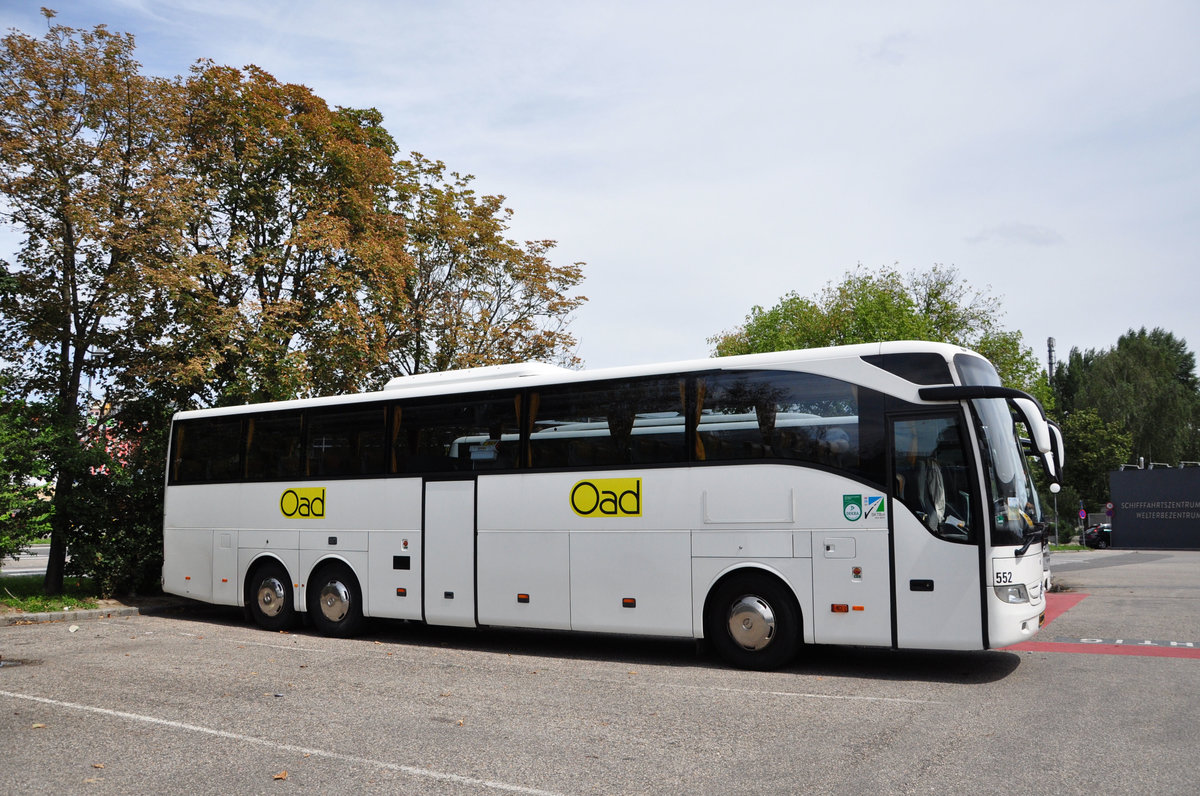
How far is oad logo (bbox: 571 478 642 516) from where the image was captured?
10914mm

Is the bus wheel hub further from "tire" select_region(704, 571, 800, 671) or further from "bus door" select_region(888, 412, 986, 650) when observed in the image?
"bus door" select_region(888, 412, 986, 650)

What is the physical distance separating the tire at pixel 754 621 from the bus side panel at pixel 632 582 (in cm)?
40

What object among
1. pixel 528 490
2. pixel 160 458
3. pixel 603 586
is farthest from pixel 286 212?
pixel 603 586

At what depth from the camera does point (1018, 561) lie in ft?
30.2

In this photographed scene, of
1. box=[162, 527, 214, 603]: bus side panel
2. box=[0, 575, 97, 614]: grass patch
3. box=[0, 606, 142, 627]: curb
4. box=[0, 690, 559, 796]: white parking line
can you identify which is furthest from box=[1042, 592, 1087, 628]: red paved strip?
box=[0, 575, 97, 614]: grass patch

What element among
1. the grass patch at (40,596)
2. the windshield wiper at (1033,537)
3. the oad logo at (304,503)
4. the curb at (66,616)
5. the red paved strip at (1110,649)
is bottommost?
the curb at (66,616)

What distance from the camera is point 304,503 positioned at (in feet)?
45.0

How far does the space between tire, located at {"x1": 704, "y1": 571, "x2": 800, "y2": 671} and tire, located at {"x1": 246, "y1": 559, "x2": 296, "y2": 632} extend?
6.86 metres

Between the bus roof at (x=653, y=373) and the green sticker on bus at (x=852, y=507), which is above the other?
the bus roof at (x=653, y=373)

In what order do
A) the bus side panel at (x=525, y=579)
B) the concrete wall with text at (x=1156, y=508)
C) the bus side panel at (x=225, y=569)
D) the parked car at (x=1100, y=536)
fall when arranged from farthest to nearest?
the parked car at (x=1100, y=536) → the concrete wall with text at (x=1156, y=508) → the bus side panel at (x=225, y=569) → the bus side panel at (x=525, y=579)

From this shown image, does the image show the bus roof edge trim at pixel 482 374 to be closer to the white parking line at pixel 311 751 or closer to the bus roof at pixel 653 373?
the bus roof at pixel 653 373

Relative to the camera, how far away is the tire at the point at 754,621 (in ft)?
32.3

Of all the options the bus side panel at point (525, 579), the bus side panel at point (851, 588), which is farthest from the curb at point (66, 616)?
the bus side panel at point (851, 588)

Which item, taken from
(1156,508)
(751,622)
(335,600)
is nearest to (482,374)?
(335,600)
